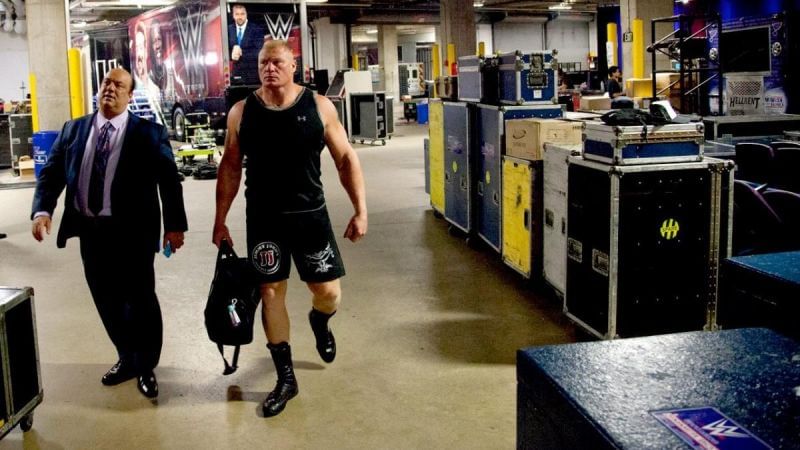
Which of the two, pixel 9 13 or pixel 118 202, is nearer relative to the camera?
pixel 118 202

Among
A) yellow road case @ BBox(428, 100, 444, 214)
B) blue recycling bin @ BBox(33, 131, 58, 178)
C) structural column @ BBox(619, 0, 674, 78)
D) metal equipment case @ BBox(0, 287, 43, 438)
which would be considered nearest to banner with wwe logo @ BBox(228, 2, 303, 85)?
blue recycling bin @ BBox(33, 131, 58, 178)

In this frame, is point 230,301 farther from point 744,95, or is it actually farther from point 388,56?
point 388,56

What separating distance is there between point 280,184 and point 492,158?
9.68ft

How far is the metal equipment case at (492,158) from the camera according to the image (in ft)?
19.6

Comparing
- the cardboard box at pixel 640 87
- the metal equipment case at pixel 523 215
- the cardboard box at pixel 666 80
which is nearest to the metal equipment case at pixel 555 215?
the metal equipment case at pixel 523 215

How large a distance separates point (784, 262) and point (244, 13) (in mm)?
15064

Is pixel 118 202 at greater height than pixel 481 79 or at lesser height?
lesser

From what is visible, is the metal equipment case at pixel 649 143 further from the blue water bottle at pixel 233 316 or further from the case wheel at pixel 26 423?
the case wheel at pixel 26 423

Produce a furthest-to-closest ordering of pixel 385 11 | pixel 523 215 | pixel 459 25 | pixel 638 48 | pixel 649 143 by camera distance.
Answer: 1. pixel 385 11
2. pixel 459 25
3. pixel 638 48
4. pixel 523 215
5. pixel 649 143

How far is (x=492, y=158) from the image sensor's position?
6.28 metres

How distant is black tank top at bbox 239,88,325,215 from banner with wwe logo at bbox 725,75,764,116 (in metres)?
10.4

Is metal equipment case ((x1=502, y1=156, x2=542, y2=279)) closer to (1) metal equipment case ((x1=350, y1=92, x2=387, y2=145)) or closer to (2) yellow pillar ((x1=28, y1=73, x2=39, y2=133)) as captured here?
(2) yellow pillar ((x1=28, y1=73, x2=39, y2=133))

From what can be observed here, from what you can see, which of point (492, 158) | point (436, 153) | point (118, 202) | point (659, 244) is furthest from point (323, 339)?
point (436, 153)

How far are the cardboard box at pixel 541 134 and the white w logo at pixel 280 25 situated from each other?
453 inches
